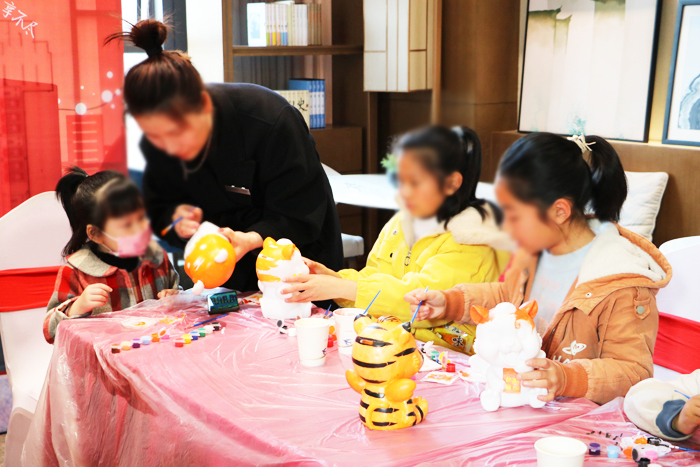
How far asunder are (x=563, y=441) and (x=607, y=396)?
270 mm

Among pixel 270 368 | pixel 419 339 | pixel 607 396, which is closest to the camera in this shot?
pixel 607 396

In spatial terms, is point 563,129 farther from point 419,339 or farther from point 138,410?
point 138,410

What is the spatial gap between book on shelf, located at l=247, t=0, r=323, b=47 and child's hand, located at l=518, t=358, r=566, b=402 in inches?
94.4

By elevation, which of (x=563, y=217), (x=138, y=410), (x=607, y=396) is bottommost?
(x=138, y=410)

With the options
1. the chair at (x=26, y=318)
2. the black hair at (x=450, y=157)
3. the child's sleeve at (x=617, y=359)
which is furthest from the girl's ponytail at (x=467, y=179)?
the chair at (x=26, y=318)

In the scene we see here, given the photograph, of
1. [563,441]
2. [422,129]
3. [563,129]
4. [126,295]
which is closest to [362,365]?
[563,441]

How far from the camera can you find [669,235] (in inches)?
88.9

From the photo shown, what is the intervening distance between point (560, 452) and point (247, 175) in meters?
0.53

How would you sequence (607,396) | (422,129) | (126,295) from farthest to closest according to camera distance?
1. (126,295)
2. (607,396)
3. (422,129)

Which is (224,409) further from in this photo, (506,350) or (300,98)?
(300,98)

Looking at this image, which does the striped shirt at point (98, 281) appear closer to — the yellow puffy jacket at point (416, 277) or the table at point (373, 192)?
the yellow puffy jacket at point (416, 277)

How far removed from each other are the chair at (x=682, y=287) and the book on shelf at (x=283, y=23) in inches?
82.1

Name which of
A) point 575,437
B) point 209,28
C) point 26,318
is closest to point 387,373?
point 575,437

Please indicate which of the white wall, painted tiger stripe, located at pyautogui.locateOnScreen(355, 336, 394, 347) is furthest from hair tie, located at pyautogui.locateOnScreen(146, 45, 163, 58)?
the white wall
